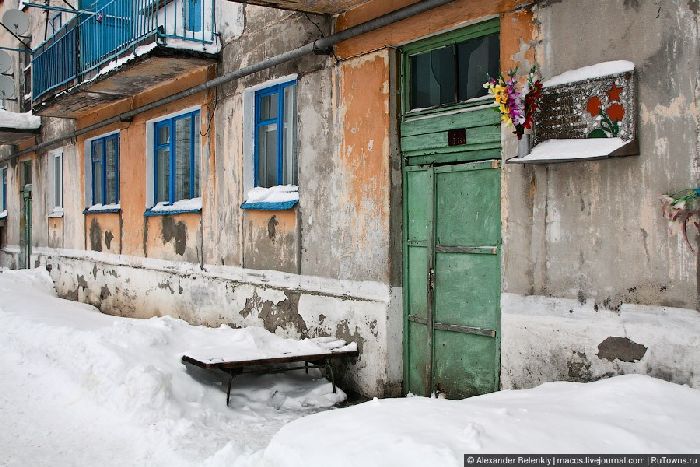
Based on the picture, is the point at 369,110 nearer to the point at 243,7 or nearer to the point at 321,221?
the point at 321,221

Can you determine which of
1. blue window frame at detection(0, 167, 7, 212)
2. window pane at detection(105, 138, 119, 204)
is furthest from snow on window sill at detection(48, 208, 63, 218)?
blue window frame at detection(0, 167, 7, 212)

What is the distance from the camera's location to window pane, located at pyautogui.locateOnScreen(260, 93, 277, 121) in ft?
23.9

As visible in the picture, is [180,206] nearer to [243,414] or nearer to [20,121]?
[243,414]

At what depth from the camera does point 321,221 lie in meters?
6.37

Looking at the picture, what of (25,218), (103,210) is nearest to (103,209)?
(103,210)

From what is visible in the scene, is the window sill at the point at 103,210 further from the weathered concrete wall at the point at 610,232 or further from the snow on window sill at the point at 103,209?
the weathered concrete wall at the point at 610,232

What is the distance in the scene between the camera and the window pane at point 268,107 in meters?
7.29

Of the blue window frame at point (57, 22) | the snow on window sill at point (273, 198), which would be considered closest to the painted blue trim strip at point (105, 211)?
the blue window frame at point (57, 22)

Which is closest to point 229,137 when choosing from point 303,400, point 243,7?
point 243,7

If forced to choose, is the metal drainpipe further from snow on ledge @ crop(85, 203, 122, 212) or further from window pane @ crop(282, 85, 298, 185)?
snow on ledge @ crop(85, 203, 122, 212)

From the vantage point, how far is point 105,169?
1164 centimetres

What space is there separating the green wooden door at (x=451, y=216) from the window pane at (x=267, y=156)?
7.02 ft

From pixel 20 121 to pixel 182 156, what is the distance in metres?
7.30

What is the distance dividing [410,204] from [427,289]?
76 cm
